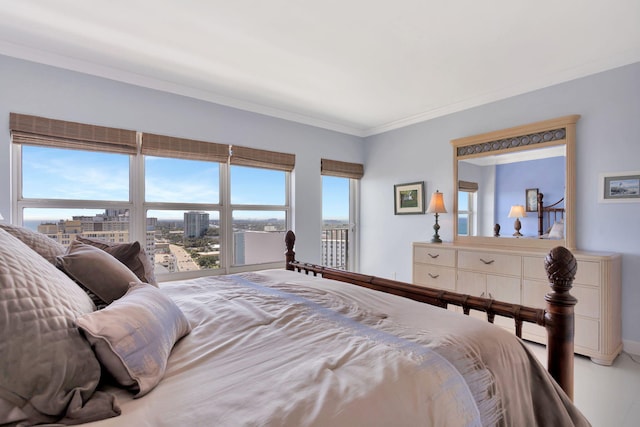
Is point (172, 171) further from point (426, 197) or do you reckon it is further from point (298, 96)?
point (426, 197)

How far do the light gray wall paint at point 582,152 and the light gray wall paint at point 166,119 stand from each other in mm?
1065

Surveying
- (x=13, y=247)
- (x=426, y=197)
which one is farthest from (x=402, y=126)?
(x=13, y=247)

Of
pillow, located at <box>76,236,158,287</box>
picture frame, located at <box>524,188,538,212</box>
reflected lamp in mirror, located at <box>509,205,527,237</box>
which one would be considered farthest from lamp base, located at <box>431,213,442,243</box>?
pillow, located at <box>76,236,158,287</box>

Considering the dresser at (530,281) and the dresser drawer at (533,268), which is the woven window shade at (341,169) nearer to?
the dresser at (530,281)

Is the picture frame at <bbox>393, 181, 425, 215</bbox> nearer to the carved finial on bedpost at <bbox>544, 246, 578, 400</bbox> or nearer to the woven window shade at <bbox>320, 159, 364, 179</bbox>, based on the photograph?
the woven window shade at <bbox>320, 159, 364, 179</bbox>

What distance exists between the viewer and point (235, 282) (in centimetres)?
190

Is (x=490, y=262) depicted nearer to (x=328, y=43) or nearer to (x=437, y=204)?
(x=437, y=204)

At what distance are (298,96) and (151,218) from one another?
1.97 meters

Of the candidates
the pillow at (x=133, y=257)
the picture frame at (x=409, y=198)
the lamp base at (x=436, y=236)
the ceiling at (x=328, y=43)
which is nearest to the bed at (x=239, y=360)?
the pillow at (x=133, y=257)

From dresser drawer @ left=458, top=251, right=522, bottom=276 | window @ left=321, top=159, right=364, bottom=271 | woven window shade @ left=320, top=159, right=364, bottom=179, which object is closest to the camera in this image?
dresser drawer @ left=458, top=251, right=522, bottom=276

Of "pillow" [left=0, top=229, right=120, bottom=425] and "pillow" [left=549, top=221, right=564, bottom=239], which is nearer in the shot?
"pillow" [left=0, top=229, right=120, bottom=425]

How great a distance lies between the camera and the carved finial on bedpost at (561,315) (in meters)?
1.11

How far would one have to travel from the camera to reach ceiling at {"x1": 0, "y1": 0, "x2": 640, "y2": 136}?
193cm

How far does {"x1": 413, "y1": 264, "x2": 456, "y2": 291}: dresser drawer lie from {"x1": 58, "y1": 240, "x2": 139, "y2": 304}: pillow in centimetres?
291
